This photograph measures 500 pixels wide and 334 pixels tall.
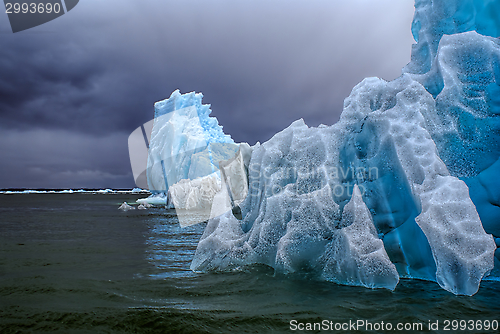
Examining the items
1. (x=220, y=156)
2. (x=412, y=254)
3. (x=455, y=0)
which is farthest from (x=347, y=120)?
(x=220, y=156)

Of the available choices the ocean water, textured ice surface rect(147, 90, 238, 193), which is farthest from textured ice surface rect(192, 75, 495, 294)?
textured ice surface rect(147, 90, 238, 193)

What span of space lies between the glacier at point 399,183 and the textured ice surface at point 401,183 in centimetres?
2

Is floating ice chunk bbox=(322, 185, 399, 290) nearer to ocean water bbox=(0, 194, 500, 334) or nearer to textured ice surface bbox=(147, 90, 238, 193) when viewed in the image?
ocean water bbox=(0, 194, 500, 334)

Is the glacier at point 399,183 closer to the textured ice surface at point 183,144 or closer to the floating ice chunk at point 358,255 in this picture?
the floating ice chunk at point 358,255

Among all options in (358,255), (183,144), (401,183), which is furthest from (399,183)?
(183,144)

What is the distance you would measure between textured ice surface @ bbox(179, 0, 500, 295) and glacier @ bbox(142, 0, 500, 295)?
2 centimetres

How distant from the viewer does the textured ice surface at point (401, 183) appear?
3.85 m

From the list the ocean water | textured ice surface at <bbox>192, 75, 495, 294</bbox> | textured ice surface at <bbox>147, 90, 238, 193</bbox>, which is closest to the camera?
the ocean water

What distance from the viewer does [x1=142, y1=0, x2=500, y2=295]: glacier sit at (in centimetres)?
386

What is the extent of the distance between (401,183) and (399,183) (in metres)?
0.05

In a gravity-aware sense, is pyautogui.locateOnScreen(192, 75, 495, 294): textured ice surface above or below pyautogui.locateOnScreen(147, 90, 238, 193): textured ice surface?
below

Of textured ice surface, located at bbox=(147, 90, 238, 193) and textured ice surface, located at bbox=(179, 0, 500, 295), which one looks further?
textured ice surface, located at bbox=(147, 90, 238, 193)

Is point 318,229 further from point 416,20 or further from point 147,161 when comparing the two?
point 147,161

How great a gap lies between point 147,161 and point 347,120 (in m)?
30.0
